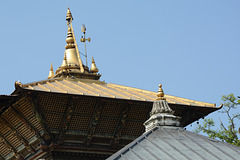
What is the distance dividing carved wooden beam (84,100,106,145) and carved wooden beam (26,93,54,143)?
5.26 ft

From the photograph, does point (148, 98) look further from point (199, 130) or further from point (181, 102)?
point (199, 130)

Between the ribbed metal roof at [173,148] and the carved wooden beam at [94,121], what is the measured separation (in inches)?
317

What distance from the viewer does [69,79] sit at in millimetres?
31875

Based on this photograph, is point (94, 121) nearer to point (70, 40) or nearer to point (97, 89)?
point (97, 89)

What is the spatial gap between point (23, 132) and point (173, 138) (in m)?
10.4

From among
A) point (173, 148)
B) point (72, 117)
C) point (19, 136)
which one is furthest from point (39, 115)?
point (173, 148)

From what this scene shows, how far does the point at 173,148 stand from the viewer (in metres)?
19.5

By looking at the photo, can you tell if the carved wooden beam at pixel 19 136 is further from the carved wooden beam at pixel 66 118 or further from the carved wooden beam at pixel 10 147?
the carved wooden beam at pixel 66 118

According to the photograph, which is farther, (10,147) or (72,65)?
(72,65)

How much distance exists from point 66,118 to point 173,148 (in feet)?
32.1

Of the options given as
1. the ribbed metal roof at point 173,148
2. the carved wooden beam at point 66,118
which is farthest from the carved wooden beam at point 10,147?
the ribbed metal roof at point 173,148

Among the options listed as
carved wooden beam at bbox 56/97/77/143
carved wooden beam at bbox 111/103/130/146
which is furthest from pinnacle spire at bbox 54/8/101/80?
carved wooden beam at bbox 56/97/77/143

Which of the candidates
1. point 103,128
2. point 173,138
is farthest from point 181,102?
point 173,138

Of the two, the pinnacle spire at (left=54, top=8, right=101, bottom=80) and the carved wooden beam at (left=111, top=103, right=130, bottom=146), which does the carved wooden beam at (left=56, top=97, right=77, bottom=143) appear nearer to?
the carved wooden beam at (left=111, top=103, right=130, bottom=146)
